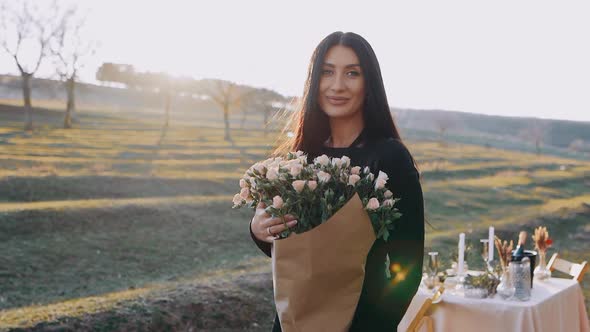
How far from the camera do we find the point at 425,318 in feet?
16.4

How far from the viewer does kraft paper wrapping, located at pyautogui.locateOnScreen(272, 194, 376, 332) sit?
165 cm

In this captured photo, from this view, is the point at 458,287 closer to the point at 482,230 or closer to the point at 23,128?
the point at 482,230

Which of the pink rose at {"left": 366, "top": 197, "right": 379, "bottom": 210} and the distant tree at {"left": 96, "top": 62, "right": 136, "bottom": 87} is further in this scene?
the distant tree at {"left": 96, "top": 62, "right": 136, "bottom": 87}

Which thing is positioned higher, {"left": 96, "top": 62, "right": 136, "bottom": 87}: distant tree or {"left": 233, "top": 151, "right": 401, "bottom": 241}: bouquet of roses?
{"left": 96, "top": 62, "right": 136, "bottom": 87}: distant tree

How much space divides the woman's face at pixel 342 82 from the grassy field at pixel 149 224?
109 inches

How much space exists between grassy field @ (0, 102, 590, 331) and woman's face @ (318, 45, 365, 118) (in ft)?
9.08

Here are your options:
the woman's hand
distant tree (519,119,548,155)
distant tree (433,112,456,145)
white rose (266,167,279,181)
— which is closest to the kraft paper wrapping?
the woman's hand

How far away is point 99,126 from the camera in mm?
31375

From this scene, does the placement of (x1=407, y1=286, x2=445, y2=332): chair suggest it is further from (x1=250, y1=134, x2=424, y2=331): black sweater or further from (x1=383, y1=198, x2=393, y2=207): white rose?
(x1=383, y1=198, x2=393, y2=207): white rose

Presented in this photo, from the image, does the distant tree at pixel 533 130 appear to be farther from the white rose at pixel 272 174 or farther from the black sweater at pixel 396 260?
the white rose at pixel 272 174

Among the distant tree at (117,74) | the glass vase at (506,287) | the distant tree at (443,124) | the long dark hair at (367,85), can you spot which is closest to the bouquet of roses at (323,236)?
the long dark hair at (367,85)

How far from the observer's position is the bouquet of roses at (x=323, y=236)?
5.41ft

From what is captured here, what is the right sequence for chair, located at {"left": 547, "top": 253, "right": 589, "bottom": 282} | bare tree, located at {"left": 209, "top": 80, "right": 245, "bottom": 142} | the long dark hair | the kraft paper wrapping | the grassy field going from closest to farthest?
1. the kraft paper wrapping
2. the long dark hair
3. chair, located at {"left": 547, "top": 253, "right": 589, "bottom": 282}
4. the grassy field
5. bare tree, located at {"left": 209, "top": 80, "right": 245, "bottom": 142}

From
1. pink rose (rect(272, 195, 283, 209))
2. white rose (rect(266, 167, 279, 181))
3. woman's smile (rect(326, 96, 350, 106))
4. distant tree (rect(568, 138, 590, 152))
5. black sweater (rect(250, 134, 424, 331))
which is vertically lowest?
distant tree (rect(568, 138, 590, 152))
